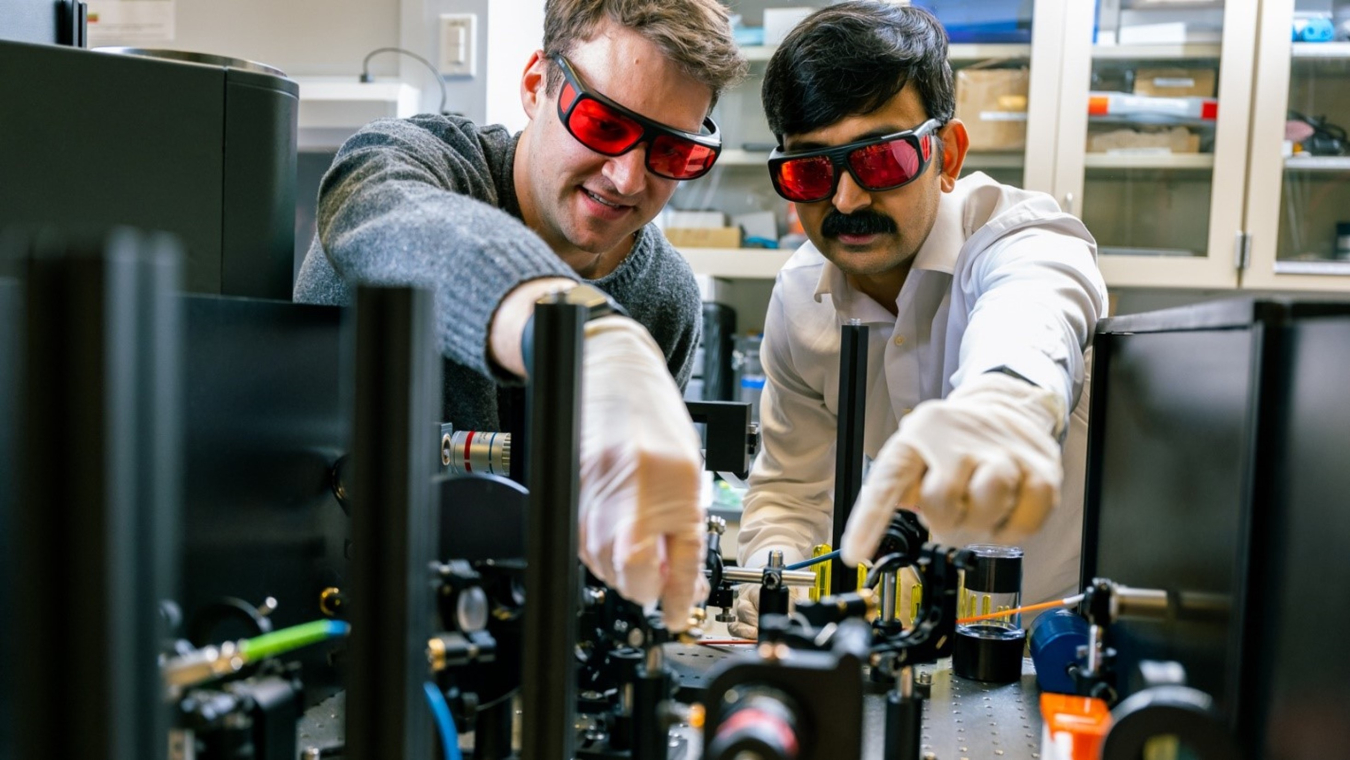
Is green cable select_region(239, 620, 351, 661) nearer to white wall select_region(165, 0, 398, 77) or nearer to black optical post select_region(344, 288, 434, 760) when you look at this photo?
black optical post select_region(344, 288, 434, 760)

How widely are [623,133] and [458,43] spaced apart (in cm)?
135

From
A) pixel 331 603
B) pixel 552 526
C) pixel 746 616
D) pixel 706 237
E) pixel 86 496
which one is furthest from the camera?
pixel 706 237

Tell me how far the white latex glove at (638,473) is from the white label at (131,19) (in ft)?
7.95

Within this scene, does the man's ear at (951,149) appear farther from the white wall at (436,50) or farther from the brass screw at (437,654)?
the white wall at (436,50)

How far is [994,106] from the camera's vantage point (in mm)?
2670

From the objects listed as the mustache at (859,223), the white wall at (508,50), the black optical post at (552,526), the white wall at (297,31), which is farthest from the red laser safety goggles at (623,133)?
the white wall at (297,31)

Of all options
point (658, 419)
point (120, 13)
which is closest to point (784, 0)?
point (120, 13)

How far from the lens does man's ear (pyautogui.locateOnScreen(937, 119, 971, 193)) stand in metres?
1.46

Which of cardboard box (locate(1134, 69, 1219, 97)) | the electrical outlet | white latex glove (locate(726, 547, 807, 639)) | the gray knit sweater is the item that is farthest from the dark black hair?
cardboard box (locate(1134, 69, 1219, 97))

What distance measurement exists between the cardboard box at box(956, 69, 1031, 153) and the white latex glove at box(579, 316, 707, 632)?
2236 mm

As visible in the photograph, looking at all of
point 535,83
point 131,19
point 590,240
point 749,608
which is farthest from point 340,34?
point 749,608

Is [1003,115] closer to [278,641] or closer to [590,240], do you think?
[590,240]

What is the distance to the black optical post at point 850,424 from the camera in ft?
3.30

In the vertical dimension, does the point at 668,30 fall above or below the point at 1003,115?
below
